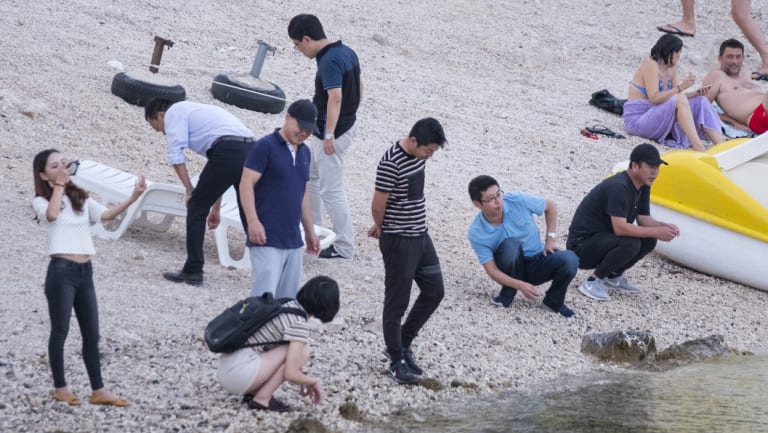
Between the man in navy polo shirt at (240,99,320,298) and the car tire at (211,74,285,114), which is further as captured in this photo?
the car tire at (211,74,285,114)

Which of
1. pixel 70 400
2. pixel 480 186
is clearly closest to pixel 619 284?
pixel 480 186

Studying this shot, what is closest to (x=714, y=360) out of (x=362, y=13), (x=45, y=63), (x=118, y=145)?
(x=118, y=145)

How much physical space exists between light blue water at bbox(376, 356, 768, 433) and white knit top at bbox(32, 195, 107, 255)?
183 centimetres

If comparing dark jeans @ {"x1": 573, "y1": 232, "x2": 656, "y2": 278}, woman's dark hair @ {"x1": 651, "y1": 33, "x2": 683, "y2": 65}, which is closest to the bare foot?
woman's dark hair @ {"x1": 651, "y1": 33, "x2": 683, "y2": 65}

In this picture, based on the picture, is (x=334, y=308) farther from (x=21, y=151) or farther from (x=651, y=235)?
(x=21, y=151)

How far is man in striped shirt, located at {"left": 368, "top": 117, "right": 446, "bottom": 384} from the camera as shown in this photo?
610 cm

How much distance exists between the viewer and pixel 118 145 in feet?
33.6

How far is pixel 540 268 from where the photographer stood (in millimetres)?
8055

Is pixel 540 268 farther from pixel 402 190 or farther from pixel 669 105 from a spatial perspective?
pixel 669 105

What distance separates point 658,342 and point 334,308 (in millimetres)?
3196

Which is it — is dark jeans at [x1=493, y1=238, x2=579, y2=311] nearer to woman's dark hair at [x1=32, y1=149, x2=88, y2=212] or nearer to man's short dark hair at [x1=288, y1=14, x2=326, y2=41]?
man's short dark hair at [x1=288, y1=14, x2=326, y2=41]

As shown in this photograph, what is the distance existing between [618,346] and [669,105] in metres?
5.96

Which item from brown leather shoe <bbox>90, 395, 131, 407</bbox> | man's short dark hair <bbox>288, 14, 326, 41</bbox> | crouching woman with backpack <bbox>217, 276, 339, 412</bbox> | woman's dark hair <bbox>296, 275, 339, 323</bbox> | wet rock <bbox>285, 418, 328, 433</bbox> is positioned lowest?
brown leather shoe <bbox>90, 395, 131, 407</bbox>

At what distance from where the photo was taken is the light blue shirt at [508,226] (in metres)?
7.96
